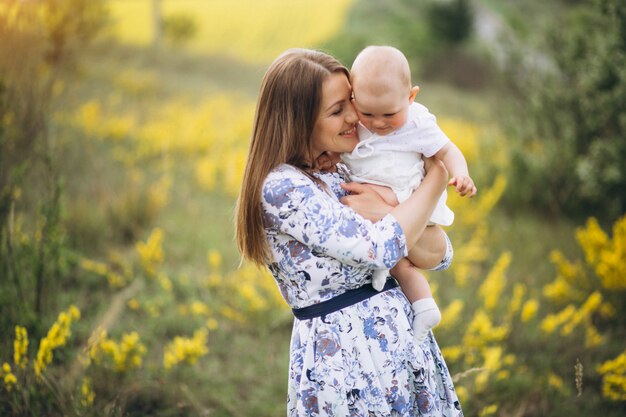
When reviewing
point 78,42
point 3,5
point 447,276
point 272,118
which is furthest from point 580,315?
point 78,42

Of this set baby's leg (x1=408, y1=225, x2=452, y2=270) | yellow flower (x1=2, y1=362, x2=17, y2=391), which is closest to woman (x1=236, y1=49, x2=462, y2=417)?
baby's leg (x1=408, y1=225, x2=452, y2=270)

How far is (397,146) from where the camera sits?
5.79 feet

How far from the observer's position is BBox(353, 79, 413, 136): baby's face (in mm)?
1673

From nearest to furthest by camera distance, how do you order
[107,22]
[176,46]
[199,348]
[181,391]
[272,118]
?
[272,118] < [199,348] < [181,391] < [107,22] < [176,46]

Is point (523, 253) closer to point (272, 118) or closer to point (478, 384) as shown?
point (478, 384)

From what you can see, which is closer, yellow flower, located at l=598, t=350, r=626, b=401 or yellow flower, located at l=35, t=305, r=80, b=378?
yellow flower, located at l=35, t=305, r=80, b=378

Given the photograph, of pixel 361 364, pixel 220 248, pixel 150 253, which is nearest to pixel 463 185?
pixel 361 364

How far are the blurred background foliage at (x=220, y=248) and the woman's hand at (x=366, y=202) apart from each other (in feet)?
2.93

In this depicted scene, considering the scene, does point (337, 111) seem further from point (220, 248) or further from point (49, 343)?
point (220, 248)

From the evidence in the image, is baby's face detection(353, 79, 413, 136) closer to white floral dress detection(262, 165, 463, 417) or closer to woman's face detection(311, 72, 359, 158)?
woman's face detection(311, 72, 359, 158)

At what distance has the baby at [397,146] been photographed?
168 cm

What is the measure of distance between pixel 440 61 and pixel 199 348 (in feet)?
55.1

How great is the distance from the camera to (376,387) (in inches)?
67.6

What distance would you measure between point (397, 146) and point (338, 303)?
55 cm
